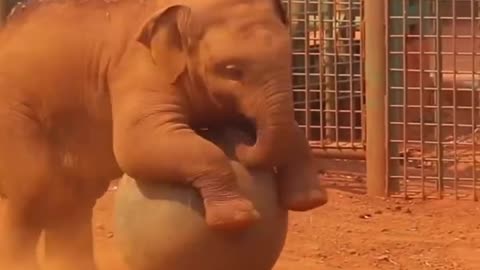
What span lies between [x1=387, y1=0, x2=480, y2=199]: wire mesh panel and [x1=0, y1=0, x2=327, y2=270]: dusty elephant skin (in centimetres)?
308

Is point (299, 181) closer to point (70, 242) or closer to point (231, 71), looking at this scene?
point (231, 71)

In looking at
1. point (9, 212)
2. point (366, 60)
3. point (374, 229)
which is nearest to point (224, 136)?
point (9, 212)

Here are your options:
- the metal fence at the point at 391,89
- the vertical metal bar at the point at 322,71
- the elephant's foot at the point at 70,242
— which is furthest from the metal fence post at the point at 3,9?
the elephant's foot at the point at 70,242

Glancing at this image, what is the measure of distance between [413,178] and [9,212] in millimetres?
3485

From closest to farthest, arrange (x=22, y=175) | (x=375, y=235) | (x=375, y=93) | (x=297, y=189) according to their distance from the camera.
→ 1. (x=297, y=189)
2. (x=22, y=175)
3. (x=375, y=235)
4. (x=375, y=93)

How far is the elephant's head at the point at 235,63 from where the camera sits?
430 cm

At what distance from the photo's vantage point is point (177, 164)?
14.1ft

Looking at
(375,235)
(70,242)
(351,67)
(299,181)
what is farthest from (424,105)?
(299,181)

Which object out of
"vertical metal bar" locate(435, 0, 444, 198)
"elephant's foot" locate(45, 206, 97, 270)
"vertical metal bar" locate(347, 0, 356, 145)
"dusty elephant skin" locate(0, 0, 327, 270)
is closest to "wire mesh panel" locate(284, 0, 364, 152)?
"vertical metal bar" locate(347, 0, 356, 145)

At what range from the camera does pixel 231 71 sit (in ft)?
14.3

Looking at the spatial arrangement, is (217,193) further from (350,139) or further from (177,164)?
(350,139)

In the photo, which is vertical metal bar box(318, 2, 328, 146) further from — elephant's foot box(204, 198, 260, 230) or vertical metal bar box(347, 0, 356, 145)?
elephant's foot box(204, 198, 260, 230)

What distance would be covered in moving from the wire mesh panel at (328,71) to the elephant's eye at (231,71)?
4.15m

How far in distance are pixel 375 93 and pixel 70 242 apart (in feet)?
10.2
